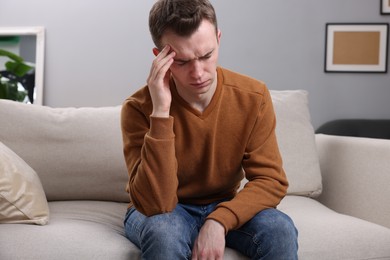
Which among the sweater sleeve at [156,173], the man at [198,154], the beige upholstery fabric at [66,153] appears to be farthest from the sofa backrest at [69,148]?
the sweater sleeve at [156,173]

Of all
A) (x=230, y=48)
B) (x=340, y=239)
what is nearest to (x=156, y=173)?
(x=340, y=239)

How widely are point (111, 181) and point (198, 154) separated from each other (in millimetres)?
595

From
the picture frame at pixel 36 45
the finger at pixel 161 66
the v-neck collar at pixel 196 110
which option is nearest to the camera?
the finger at pixel 161 66

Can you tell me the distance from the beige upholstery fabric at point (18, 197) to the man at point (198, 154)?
288mm

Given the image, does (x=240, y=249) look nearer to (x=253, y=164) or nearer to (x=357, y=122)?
(x=253, y=164)

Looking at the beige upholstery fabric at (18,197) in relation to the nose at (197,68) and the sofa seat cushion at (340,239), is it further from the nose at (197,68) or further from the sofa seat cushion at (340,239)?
the sofa seat cushion at (340,239)

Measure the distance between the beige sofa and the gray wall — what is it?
52 centimetres

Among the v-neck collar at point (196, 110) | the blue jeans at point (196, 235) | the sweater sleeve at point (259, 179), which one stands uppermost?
the v-neck collar at point (196, 110)

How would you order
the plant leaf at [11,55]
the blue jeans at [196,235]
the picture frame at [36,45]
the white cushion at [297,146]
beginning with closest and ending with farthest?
the blue jeans at [196,235] < the white cushion at [297,146] < the plant leaf at [11,55] < the picture frame at [36,45]

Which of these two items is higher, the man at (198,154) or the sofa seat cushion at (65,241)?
the man at (198,154)

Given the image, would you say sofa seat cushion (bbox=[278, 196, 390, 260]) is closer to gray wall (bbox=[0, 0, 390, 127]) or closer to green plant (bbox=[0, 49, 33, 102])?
gray wall (bbox=[0, 0, 390, 127])

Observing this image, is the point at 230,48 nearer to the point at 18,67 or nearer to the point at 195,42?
the point at 18,67

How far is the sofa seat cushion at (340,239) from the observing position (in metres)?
1.55

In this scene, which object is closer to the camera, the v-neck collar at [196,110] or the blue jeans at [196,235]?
the blue jeans at [196,235]
